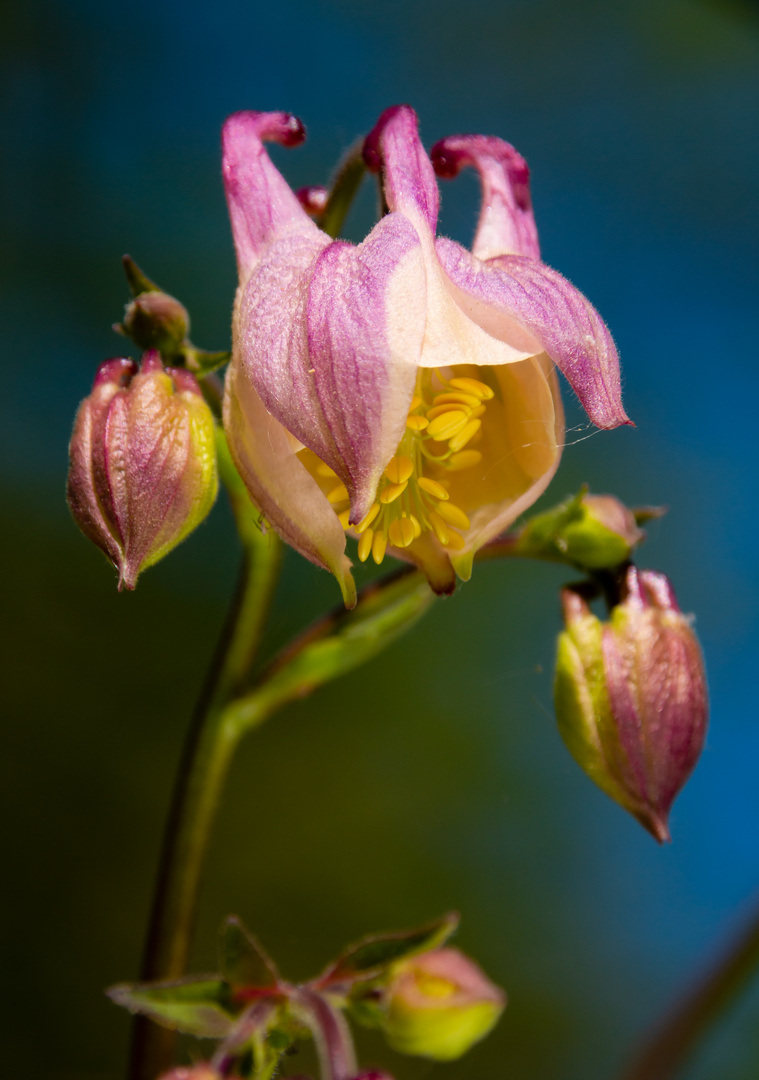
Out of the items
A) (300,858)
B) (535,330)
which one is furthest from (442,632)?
(535,330)

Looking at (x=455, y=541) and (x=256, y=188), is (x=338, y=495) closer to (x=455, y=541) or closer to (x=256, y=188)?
(x=455, y=541)

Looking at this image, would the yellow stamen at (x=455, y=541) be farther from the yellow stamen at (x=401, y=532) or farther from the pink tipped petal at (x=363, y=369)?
the pink tipped petal at (x=363, y=369)

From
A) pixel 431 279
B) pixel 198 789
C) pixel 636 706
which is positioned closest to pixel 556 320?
pixel 431 279

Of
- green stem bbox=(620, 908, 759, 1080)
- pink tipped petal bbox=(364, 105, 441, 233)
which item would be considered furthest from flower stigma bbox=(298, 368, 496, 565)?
green stem bbox=(620, 908, 759, 1080)

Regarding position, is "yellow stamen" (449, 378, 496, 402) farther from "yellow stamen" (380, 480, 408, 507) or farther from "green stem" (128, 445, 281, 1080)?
"green stem" (128, 445, 281, 1080)

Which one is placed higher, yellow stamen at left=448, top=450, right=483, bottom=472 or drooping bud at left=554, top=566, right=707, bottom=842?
yellow stamen at left=448, top=450, right=483, bottom=472
